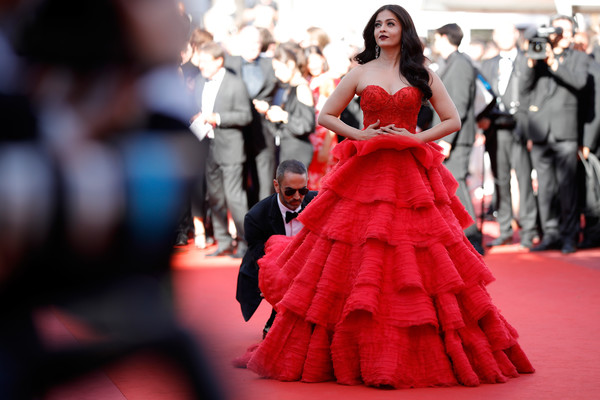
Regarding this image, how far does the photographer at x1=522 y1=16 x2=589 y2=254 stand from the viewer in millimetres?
8430

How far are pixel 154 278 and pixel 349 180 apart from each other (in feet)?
10.9

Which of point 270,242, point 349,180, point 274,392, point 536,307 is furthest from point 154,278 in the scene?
point 536,307

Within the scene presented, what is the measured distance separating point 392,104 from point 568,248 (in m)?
5.00

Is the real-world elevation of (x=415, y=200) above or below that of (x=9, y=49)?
below

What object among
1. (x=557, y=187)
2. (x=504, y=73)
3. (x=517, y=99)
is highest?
(x=504, y=73)

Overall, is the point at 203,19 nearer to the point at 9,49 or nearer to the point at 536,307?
the point at 9,49

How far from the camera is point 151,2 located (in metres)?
0.73

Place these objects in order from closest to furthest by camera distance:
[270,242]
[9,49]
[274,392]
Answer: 1. [9,49]
2. [274,392]
3. [270,242]

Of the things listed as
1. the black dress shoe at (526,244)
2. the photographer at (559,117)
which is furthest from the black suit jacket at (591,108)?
the black dress shoe at (526,244)

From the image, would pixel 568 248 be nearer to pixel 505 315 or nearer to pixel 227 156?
pixel 505 315

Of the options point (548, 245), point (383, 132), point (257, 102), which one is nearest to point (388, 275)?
point (383, 132)

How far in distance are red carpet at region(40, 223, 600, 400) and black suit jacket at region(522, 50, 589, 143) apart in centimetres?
125

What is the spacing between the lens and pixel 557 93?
852cm

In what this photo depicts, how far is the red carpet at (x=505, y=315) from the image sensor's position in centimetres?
82
